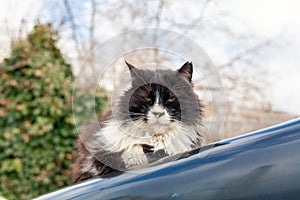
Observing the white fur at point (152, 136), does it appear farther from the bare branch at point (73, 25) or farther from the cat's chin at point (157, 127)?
the bare branch at point (73, 25)

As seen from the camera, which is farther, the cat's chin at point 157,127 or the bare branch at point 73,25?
the bare branch at point 73,25

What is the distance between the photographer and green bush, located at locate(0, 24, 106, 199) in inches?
158

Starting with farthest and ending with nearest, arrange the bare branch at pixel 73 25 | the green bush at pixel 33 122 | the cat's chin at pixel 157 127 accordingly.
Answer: the bare branch at pixel 73 25, the green bush at pixel 33 122, the cat's chin at pixel 157 127

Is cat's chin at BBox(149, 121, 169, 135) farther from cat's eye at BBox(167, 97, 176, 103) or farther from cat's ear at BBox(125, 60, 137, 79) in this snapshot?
cat's ear at BBox(125, 60, 137, 79)

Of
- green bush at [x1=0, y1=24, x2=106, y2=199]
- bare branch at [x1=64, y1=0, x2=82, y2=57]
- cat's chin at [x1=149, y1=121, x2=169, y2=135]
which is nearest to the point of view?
cat's chin at [x1=149, y1=121, x2=169, y2=135]

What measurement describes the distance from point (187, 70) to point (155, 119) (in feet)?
0.66

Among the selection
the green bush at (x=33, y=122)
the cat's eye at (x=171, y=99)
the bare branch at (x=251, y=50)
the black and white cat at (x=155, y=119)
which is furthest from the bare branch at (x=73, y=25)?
the cat's eye at (x=171, y=99)

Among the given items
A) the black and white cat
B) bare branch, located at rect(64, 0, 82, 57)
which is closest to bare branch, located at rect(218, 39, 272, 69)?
bare branch, located at rect(64, 0, 82, 57)

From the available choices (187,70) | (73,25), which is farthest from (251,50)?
(187,70)

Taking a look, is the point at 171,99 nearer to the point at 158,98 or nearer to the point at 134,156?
the point at 158,98

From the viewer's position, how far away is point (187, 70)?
1.43 meters

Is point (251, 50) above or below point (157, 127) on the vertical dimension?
above

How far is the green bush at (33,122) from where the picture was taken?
4.02 metres

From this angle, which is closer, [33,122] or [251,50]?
[33,122]
